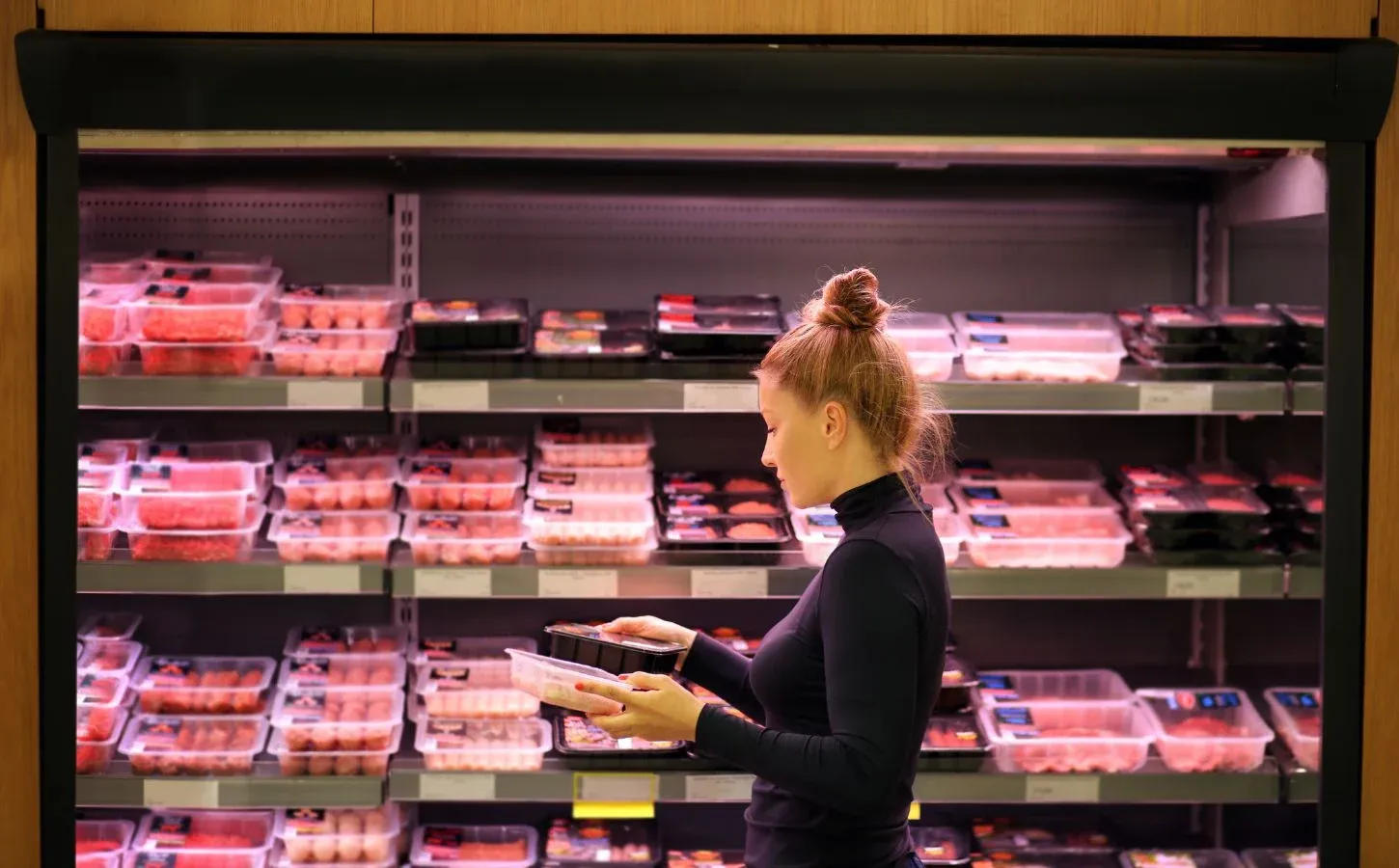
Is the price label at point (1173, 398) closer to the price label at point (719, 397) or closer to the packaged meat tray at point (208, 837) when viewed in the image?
the price label at point (719, 397)

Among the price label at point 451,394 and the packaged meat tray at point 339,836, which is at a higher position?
the price label at point 451,394

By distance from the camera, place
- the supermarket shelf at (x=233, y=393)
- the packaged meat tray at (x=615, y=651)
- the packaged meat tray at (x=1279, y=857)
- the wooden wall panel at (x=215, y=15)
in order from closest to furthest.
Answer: the packaged meat tray at (x=615, y=651)
the wooden wall panel at (x=215, y=15)
the supermarket shelf at (x=233, y=393)
the packaged meat tray at (x=1279, y=857)

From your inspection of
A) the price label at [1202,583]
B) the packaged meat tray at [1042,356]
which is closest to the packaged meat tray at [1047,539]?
the price label at [1202,583]

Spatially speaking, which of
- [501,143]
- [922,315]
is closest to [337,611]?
[501,143]

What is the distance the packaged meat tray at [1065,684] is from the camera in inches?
129

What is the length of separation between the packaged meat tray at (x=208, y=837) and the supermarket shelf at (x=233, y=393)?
1.01m

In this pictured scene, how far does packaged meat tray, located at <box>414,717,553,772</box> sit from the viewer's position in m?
2.92

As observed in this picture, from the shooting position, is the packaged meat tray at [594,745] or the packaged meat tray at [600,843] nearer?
the packaged meat tray at [594,745]

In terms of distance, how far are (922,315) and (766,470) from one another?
56cm

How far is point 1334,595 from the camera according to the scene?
270 cm

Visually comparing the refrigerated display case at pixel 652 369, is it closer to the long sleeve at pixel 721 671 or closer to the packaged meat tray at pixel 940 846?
the packaged meat tray at pixel 940 846

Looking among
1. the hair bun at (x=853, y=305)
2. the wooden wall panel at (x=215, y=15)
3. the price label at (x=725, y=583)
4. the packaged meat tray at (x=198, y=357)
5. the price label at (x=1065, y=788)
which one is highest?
the wooden wall panel at (x=215, y=15)

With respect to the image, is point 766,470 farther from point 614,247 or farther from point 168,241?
point 168,241

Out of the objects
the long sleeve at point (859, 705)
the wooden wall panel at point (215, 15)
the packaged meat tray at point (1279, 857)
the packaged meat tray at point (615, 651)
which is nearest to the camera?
the long sleeve at point (859, 705)
